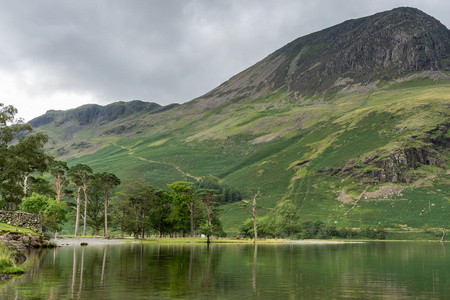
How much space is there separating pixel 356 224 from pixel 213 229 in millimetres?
98689

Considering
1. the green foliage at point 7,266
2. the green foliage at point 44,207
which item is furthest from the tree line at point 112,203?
the green foliage at point 7,266

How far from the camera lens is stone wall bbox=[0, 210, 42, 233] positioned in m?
48.0

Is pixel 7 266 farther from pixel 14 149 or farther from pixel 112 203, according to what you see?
pixel 112 203

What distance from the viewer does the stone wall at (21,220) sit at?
48.0 metres

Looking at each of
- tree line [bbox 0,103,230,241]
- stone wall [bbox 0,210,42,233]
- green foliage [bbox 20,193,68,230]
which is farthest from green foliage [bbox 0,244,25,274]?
green foliage [bbox 20,193,68,230]

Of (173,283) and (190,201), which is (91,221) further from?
(173,283)

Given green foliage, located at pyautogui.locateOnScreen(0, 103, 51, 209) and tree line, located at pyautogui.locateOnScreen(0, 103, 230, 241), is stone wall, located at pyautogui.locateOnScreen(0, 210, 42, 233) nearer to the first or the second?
green foliage, located at pyautogui.locateOnScreen(0, 103, 51, 209)

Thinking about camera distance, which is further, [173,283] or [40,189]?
[40,189]

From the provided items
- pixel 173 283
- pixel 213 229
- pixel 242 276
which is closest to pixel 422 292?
pixel 242 276

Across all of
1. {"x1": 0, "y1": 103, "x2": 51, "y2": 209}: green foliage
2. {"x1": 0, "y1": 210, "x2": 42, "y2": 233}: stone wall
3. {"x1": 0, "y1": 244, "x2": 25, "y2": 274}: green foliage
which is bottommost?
{"x1": 0, "y1": 244, "x2": 25, "y2": 274}: green foliage

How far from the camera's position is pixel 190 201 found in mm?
99750

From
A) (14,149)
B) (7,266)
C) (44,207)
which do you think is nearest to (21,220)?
(14,149)

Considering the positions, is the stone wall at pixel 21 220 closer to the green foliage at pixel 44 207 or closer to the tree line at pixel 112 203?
the tree line at pixel 112 203

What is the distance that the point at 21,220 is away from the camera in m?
49.5
